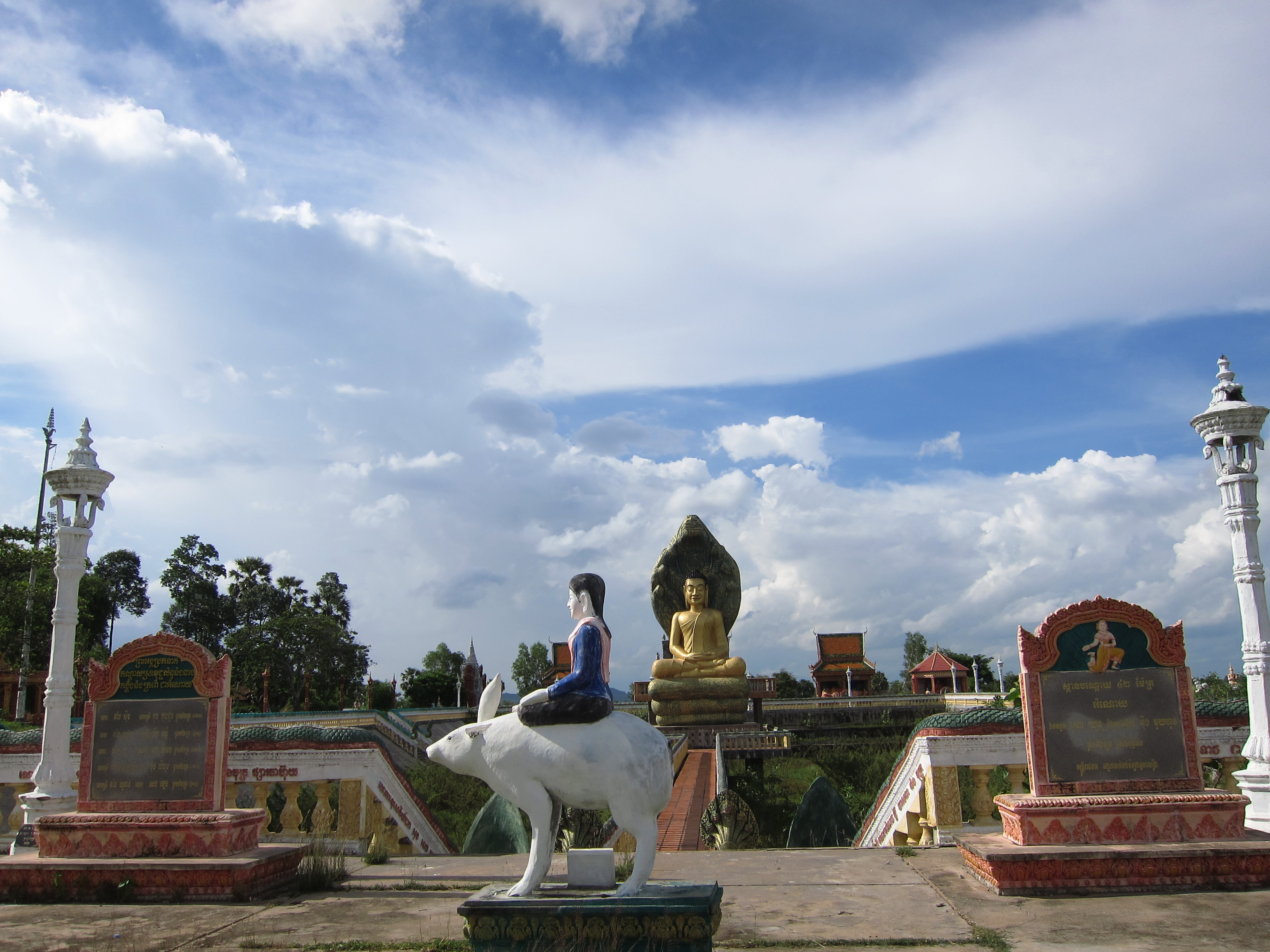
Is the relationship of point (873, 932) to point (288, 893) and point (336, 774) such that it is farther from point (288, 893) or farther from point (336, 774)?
point (336, 774)

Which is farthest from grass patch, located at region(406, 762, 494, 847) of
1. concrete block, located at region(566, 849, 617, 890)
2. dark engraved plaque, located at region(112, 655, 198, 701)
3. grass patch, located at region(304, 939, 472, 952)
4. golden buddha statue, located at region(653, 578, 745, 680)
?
concrete block, located at region(566, 849, 617, 890)

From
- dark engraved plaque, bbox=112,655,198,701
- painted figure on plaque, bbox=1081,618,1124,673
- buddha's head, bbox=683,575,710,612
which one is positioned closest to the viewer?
painted figure on plaque, bbox=1081,618,1124,673

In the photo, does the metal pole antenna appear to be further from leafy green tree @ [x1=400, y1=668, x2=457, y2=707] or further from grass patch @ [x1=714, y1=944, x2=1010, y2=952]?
grass patch @ [x1=714, y1=944, x2=1010, y2=952]

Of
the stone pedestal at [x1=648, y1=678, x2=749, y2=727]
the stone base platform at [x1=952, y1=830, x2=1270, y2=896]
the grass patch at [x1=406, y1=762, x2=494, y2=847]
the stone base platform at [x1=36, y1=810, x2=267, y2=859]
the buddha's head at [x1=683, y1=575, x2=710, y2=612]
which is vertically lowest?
the grass patch at [x1=406, y1=762, x2=494, y2=847]

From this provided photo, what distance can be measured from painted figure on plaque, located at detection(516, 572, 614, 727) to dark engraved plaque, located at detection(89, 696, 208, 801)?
410 cm

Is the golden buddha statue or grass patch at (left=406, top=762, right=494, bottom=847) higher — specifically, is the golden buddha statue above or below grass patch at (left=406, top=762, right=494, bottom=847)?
above

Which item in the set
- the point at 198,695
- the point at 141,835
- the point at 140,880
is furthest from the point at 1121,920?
the point at 141,835

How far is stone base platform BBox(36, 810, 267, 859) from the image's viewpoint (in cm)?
778

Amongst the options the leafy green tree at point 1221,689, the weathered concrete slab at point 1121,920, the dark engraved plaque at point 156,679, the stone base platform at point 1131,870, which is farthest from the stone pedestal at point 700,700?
the stone base platform at point 1131,870

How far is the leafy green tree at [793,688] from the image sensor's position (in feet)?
182

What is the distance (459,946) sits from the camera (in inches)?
229

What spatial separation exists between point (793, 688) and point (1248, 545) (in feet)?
164

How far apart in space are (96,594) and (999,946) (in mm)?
51869

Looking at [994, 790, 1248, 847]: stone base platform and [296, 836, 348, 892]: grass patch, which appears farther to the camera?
[296, 836, 348, 892]: grass patch
